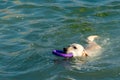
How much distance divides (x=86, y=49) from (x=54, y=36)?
4.09ft

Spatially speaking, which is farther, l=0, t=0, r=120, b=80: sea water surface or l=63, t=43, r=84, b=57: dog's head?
l=63, t=43, r=84, b=57: dog's head

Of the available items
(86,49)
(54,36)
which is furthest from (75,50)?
(54,36)

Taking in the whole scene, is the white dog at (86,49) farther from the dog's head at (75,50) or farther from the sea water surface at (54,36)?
the sea water surface at (54,36)

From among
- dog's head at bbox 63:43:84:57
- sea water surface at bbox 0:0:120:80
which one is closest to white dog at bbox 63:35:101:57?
dog's head at bbox 63:43:84:57

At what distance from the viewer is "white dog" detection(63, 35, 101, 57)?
889 centimetres

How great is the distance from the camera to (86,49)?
989cm

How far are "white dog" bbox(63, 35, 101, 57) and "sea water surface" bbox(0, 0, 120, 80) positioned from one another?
198 millimetres

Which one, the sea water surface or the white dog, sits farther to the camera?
the white dog

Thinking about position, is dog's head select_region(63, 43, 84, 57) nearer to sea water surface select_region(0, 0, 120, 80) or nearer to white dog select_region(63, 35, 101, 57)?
white dog select_region(63, 35, 101, 57)

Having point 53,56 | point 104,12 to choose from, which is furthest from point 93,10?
point 53,56

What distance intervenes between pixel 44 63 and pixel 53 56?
546 mm

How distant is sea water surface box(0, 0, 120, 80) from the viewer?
8.18 metres

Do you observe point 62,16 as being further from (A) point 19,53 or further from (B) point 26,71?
(B) point 26,71

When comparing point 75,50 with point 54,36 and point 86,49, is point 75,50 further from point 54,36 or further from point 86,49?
point 54,36
